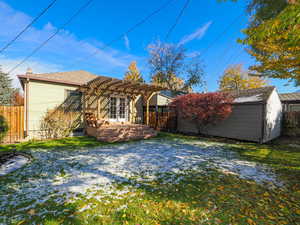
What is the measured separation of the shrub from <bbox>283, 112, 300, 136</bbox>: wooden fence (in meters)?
14.3

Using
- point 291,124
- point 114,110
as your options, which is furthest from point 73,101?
point 291,124

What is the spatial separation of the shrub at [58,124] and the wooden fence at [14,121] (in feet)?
2.94

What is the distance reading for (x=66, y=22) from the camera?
6.50m

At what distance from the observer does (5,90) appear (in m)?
23.1

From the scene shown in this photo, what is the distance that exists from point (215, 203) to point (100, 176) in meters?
2.56

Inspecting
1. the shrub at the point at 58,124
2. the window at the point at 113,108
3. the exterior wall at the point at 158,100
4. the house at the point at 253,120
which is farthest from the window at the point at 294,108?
the shrub at the point at 58,124

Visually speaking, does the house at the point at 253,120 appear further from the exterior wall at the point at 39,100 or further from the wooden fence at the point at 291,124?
the exterior wall at the point at 39,100

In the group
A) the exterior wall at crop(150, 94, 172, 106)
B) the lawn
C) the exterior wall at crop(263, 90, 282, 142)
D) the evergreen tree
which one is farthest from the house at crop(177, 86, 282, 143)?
the evergreen tree

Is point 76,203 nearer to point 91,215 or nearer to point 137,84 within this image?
point 91,215

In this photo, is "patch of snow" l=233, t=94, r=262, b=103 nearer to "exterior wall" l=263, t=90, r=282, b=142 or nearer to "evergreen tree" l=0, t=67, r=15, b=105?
"exterior wall" l=263, t=90, r=282, b=142

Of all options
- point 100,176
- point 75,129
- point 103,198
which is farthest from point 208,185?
point 75,129

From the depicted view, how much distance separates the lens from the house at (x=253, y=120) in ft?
26.1

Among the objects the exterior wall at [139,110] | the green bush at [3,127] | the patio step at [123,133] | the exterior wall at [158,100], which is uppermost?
the exterior wall at [158,100]

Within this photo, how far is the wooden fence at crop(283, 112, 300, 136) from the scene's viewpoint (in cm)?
934
